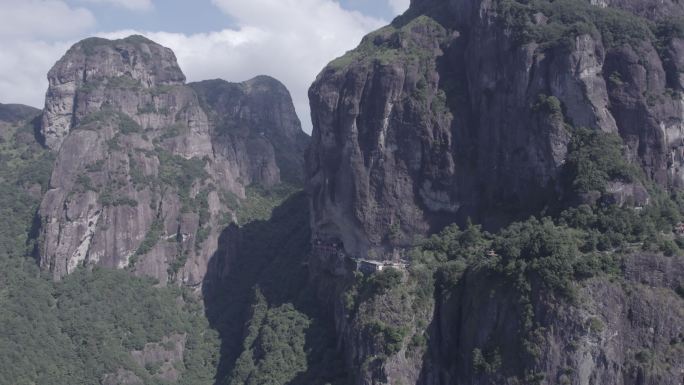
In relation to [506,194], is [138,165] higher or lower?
higher

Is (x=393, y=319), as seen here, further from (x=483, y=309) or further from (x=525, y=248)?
(x=525, y=248)

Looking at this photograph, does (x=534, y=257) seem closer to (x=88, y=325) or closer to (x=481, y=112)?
(x=481, y=112)

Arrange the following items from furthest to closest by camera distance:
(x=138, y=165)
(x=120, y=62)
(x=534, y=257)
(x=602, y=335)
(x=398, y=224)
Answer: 1. (x=120, y=62)
2. (x=138, y=165)
3. (x=398, y=224)
4. (x=534, y=257)
5. (x=602, y=335)

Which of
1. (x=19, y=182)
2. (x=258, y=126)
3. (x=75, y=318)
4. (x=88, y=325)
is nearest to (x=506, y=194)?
(x=88, y=325)

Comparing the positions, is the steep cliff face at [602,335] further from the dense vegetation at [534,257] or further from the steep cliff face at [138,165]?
the steep cliff face at [138,165]

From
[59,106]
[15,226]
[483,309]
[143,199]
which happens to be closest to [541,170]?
[483,309]

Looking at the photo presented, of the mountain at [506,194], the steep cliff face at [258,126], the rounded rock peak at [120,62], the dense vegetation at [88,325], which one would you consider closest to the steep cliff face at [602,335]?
the mountain at [506,194]

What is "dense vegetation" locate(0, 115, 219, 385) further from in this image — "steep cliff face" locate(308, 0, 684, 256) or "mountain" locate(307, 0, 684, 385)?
"steep cliff face" locate(308, 0, 684, 256)
